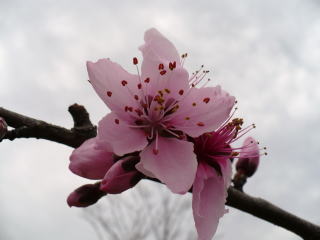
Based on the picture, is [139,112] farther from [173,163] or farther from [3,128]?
[3,128]

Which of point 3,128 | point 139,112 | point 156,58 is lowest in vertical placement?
point 3,128

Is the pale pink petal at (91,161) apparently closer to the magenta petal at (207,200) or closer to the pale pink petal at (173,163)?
the pale pink petal at (173,163)

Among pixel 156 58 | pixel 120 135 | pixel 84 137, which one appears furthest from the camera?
pixel 84 137

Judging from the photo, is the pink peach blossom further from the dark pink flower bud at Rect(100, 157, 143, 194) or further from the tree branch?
the tree branch

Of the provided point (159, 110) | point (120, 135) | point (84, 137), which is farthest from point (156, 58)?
point (84, 137)

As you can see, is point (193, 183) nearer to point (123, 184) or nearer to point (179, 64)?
point (123, 184)

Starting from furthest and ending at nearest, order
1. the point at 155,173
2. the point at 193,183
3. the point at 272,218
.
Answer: the point at 272,218, the point at 193,183, the point at 155,173

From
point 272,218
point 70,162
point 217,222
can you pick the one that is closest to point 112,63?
point 70,162
